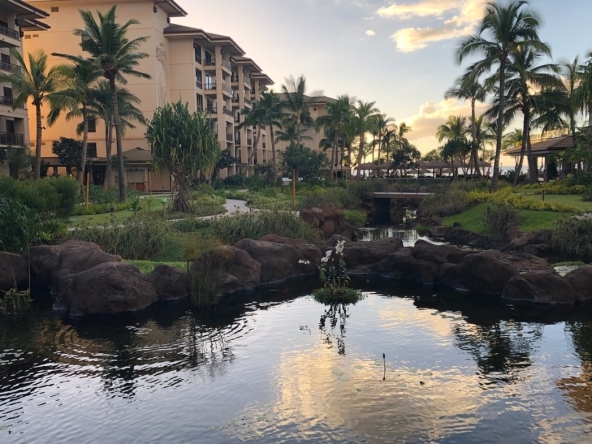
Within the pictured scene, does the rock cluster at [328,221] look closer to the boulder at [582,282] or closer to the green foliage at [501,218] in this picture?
the green foliage at [501,218]

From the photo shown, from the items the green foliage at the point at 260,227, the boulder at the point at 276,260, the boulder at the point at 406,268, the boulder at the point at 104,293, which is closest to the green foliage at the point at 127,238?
the green foliage at the point at 260,227

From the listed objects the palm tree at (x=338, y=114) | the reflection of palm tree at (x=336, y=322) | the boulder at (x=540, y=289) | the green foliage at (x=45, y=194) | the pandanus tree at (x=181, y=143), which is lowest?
the reflection of palm tree at (x=336, y=322)

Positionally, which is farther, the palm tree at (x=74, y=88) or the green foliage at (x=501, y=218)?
the palm tree at (x=74, y=88)

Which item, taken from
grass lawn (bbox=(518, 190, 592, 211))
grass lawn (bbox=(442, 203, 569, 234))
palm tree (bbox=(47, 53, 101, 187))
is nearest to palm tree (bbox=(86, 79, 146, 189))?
palm tree (bbox=(47, 53, 101, 187))

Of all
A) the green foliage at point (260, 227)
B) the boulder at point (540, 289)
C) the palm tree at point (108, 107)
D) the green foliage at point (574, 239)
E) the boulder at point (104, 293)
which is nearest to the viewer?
the boulder at point (104, 293)

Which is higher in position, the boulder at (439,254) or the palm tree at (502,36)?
the palm tree at (502,36)

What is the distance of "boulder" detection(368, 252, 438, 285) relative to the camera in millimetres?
18812

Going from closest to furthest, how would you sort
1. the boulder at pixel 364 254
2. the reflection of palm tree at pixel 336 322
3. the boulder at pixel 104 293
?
1. the reflection of palm tree at pixel 336 322
2. the boulder at pixel 104 293
3. the boulder at pixel 364 254

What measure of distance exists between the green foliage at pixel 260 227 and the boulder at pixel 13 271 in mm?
7784

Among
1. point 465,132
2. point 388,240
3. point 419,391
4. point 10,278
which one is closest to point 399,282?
point 388,240

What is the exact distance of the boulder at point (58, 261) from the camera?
16797mm

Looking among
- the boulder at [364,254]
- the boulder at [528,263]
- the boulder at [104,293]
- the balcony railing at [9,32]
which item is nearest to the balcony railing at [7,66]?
the balcony railing at [9,32]

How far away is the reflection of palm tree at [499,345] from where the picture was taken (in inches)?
421

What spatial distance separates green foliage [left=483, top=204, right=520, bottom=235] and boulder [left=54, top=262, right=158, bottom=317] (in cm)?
1904
